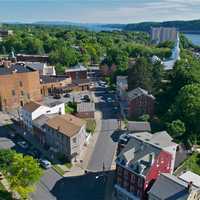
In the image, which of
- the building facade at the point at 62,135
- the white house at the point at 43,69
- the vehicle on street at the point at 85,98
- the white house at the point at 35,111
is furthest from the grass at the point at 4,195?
the white house at the point at 43,69

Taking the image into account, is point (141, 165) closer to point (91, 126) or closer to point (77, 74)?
point (91, 126)

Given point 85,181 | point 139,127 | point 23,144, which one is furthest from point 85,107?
point 85,181

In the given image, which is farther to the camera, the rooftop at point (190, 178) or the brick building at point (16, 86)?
the brick building at point (16, 86)

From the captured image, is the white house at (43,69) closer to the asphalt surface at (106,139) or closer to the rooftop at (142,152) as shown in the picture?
the asphalt surface at (106,139)

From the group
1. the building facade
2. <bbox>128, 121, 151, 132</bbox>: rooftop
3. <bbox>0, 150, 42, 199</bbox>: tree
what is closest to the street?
<bbox>0, 150, 42, 199</bbox>: tree

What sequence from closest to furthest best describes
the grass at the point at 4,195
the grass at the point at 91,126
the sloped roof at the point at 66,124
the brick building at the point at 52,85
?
1. the grass at the point at 4,195
2. the sloped roof at the point at 66,124
3. the grass at the point at 91,126
4. the brick building at the point at 52,85

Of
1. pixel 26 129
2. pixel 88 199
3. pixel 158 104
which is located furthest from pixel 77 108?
pixel 88 199
